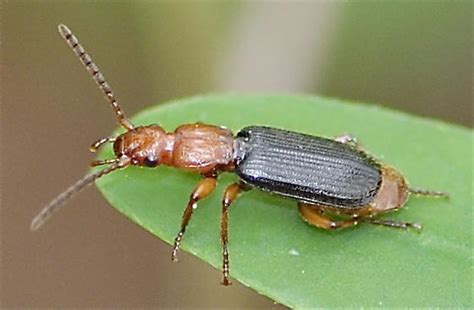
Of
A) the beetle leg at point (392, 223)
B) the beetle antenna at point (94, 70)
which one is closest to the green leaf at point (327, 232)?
the beetle leg at point (392, 223)

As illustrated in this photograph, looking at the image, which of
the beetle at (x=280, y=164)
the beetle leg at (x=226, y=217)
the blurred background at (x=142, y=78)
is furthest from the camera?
the blurred background at (x=142, y=78)

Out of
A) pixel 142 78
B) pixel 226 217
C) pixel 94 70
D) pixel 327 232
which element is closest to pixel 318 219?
pixel 327 232

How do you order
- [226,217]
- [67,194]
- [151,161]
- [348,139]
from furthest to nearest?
[348,139]
[151,161]
[226,217]
[67,194]

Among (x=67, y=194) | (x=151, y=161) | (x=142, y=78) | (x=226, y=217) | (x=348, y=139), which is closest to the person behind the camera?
(x=67, y=194)

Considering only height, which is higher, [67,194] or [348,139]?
[67,194]

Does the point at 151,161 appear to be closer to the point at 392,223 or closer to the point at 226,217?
the point at 226,217

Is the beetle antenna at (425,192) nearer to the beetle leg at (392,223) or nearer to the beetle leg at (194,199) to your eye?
the beetle leg at (392,223)
